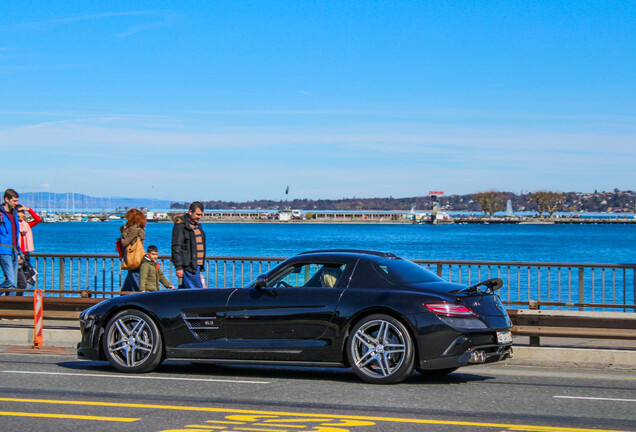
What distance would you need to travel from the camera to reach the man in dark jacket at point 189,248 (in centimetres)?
1263

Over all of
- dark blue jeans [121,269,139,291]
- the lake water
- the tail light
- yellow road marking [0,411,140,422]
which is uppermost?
the tail light

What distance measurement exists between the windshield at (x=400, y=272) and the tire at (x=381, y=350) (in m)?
0.56

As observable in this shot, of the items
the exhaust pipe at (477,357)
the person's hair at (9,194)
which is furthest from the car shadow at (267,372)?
the person's hair at (9,194)

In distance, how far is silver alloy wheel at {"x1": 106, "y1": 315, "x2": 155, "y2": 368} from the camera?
380 inches

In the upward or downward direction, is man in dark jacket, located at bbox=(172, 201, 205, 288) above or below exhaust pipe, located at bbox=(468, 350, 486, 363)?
above

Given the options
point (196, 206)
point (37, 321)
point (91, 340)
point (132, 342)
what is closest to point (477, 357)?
point (132, 342)

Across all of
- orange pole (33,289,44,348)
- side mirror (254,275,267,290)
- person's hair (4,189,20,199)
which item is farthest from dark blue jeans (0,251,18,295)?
side mirror (254,275,267,290)

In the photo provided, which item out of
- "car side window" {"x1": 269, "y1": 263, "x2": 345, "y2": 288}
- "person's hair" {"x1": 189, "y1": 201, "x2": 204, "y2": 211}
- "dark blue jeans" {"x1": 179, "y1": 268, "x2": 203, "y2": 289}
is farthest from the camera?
"person's hair" {"x1": 189, "y1": 201, "x2": 204, "y2": 211}

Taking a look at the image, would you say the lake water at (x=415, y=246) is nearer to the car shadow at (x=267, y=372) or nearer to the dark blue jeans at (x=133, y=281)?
the dark blue jeans at (x=133, y=281)

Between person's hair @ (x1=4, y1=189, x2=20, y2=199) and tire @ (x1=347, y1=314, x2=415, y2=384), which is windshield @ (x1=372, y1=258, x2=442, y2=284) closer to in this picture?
tire @ (x1=347, y1=314, x2=415, y2=384)

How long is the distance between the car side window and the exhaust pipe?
66.5 inches

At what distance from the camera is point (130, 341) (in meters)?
9.70

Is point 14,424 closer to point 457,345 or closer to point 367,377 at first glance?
point 367,377

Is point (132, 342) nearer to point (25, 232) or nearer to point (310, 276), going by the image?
point (310, 276)
